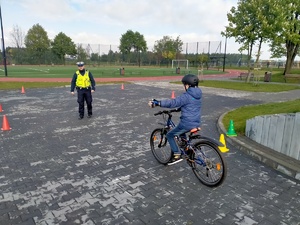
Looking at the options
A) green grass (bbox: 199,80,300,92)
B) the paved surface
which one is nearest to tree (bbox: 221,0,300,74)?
green grass (bbox: 199,80,300,92)

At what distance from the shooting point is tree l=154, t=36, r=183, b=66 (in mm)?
60719

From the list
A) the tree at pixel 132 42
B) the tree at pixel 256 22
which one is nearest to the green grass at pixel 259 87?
the tree at pixel 256 22

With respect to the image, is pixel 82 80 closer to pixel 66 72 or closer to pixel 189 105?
pixel 189 105

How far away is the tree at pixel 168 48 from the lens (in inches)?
2391

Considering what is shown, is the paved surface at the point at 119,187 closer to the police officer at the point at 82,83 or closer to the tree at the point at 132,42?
the police officer at the point at 82,83

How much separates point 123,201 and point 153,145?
5.45 ft

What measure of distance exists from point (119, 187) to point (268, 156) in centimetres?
286

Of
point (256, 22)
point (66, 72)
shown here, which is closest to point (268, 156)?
point (256, 22)

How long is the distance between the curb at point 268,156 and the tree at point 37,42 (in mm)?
57106

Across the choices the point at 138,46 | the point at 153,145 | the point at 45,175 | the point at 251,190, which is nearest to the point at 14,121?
the point at 45,175

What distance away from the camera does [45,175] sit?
3.83 metres

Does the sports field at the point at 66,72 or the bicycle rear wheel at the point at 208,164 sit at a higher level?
the sports field at the point at 66,72

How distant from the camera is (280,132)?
14.8ft

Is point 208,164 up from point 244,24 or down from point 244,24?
down
